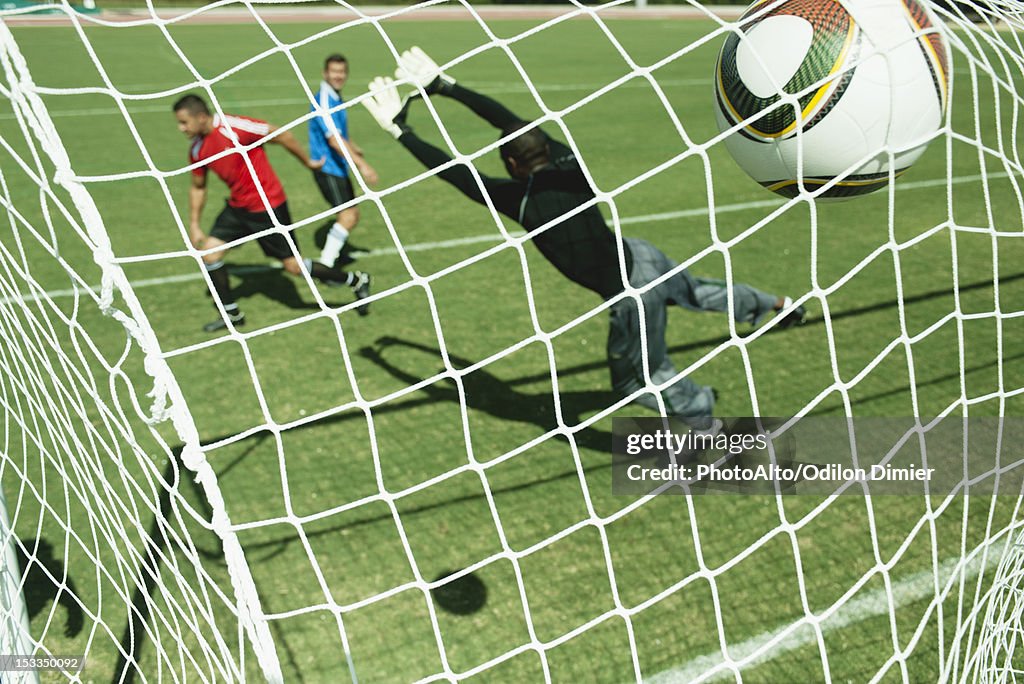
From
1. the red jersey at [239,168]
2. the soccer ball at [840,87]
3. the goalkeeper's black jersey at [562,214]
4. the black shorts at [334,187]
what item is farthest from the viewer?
the black shorts at [334,187]

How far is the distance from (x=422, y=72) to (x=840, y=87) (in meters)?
1.62

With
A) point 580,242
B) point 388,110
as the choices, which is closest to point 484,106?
point 388,110

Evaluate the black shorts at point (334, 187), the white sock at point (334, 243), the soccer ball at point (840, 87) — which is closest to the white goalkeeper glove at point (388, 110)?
the soccer ball at point (840, 87)

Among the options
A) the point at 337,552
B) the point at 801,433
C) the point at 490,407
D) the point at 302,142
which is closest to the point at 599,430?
the point at 490,407

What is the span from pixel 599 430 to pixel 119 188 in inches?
247

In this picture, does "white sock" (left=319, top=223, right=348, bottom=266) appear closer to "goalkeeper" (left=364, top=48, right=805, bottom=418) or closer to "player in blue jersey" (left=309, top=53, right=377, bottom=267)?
"player in blue jersey" (left=309, top=53, right=377, bottom=267)

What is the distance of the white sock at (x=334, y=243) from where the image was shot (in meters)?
6.05

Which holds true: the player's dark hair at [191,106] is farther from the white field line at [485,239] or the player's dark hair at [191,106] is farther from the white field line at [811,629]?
the white field line at [811,629]

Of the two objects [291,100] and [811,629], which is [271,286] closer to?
[811,629]

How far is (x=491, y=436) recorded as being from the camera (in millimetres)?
4363

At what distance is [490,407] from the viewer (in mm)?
4637

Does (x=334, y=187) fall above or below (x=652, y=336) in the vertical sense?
above

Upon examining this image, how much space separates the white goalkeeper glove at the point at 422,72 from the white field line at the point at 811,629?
225 cm

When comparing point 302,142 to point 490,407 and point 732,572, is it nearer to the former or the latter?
point 490,407
